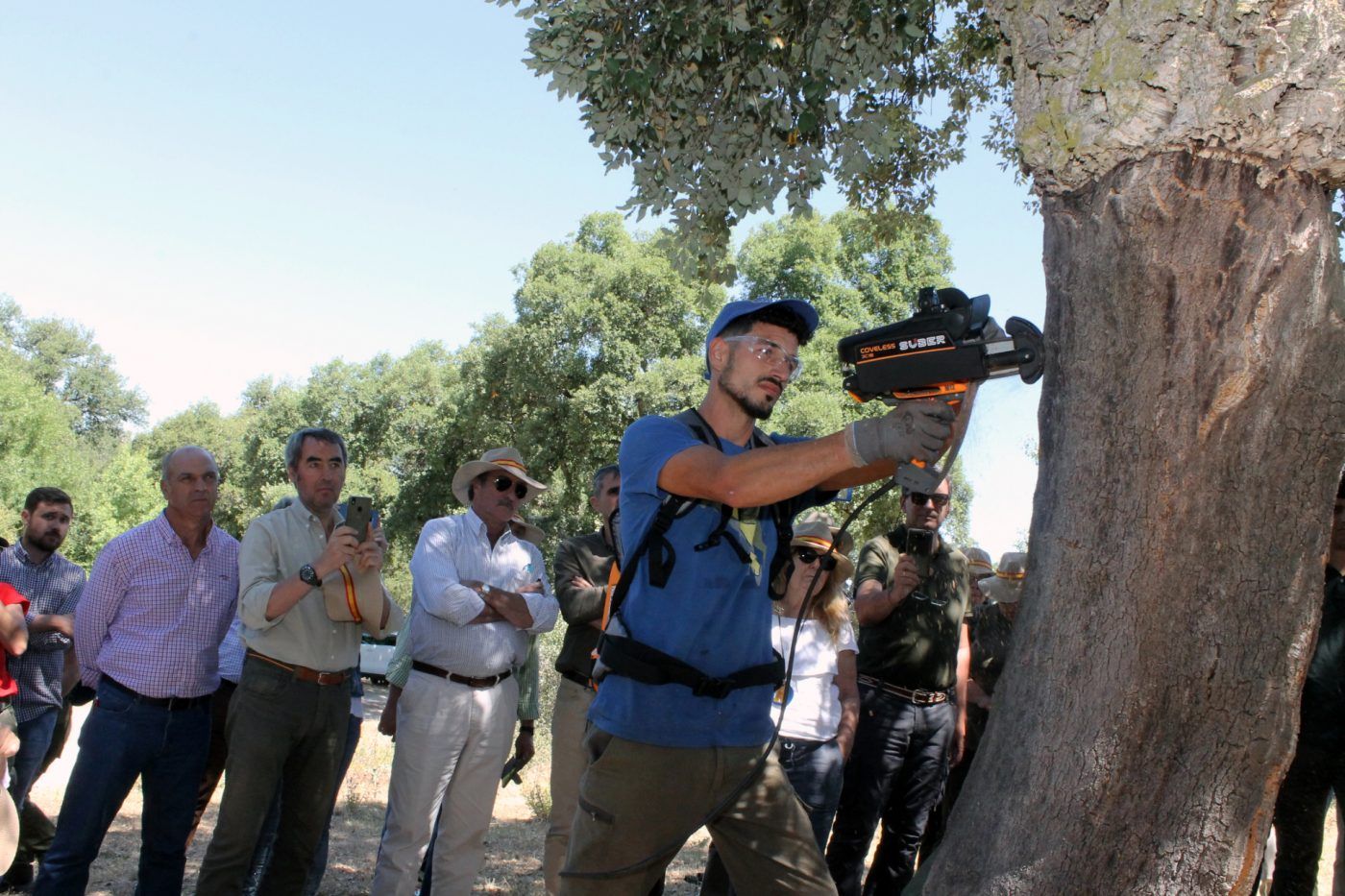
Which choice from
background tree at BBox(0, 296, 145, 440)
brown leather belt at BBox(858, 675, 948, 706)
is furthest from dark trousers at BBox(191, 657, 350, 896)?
background tree at BBox(0, 296, 145, 440)

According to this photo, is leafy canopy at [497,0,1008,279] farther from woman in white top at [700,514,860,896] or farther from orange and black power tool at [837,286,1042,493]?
orange and black power tool at [837,286,1042,493]

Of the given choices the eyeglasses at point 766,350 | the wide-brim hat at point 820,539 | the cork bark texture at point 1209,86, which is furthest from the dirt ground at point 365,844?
the cork bark texture at point 1209,86

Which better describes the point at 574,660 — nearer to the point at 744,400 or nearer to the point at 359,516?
the point at 359,516

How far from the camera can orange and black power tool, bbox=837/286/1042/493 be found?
2.66 metres

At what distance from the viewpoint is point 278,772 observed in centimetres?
509

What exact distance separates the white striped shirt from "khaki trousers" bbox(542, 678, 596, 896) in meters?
0.36

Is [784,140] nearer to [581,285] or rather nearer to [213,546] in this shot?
[213,546]

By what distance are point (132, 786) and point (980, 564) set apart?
6.46 m

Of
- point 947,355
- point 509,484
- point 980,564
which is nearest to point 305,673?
point 509,484

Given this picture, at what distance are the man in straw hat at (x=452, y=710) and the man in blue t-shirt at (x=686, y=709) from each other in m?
2.60

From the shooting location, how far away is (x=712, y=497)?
9.76ft

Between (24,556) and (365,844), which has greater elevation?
(24,556)

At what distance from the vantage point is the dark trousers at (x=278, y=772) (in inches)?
193

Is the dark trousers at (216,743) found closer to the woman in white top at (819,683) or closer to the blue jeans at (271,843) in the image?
the blue jeans at (271,843)
